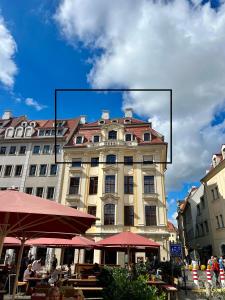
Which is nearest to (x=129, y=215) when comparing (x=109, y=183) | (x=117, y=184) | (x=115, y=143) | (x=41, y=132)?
(x=117, y=184)

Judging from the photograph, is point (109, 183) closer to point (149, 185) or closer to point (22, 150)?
point (149, 185)

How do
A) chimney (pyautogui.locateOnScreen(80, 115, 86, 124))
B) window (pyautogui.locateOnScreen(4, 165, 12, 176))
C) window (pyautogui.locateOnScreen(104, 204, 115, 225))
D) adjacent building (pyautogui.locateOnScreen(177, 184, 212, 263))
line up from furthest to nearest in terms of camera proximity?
chimney (pyautogui.locateOnScreen(80, 115, 86, 124)), adjacent building (pyautogui.locateOnScreen(177, 184, 212, 263)), window (pyautogui.locateOnScreen(4, 165, 12, 176)), window (pyautogui.locateOnScreen(104, 204, 115, 225))

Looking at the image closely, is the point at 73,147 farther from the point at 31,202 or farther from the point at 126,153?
the point at 31,202

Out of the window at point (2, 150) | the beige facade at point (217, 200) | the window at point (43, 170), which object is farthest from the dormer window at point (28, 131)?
the beige facade at point (217, 200)

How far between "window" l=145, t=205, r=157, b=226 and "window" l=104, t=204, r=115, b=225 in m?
3.58

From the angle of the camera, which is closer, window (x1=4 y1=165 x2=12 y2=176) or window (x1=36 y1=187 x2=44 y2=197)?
window (x1=36 y1=187 x2=44 y2=197)

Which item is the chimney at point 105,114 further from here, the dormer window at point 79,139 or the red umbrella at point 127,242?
the red umbrella at point 127,242

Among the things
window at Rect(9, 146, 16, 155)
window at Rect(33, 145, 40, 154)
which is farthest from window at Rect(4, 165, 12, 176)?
window at Rect(33, 145, 40, 154)

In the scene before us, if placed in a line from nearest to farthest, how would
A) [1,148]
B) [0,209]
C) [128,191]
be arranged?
1. [0,209]
2. [128,191]
3. [1,148]

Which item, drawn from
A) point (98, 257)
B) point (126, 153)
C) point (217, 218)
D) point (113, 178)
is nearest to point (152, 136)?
point (126, 153)

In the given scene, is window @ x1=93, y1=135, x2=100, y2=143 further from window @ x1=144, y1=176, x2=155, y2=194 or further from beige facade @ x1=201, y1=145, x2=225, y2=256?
beige facade @ x1=201, y1=145, x2=225, y2=256

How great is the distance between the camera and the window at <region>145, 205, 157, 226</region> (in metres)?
27.0

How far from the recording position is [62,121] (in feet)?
127

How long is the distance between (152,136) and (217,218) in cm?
1264
